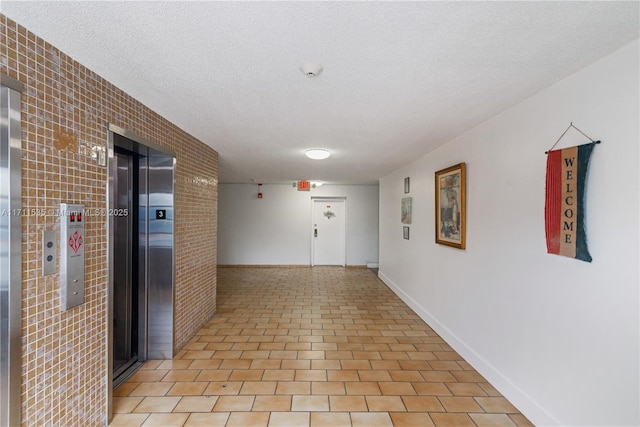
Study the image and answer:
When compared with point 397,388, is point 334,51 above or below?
above

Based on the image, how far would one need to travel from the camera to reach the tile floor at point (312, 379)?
7.02ft

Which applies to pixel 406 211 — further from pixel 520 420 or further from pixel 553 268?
pixel 520 420

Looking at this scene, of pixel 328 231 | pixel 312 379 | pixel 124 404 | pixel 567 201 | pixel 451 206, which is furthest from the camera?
pixel 328 231

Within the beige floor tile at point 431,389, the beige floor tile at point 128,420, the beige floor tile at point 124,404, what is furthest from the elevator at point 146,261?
the beige floor tile at point 431,389

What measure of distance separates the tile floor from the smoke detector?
7.37ft

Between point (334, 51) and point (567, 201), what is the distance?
162 centimetres

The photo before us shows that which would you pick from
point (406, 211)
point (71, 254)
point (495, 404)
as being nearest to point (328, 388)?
point (495, 404)

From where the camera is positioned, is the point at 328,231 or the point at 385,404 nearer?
the point at 385,404

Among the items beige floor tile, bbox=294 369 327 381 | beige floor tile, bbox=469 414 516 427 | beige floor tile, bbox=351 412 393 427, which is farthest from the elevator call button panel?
beige floor tile, bbox=469 414 516 427

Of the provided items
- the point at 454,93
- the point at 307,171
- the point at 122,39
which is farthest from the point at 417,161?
the point at 122,39

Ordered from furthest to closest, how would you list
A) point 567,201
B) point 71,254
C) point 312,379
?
point 312,379
point 567,201
point 71,254

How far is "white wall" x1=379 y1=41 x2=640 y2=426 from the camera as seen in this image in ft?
4.99

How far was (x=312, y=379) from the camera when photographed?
261cm

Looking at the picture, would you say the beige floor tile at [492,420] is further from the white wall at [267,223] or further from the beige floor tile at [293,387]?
the white wall at [267,223]
